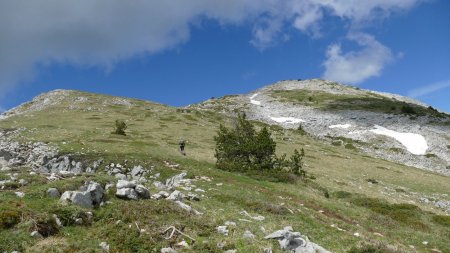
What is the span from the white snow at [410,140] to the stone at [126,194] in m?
80.8

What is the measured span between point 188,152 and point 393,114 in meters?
86.1

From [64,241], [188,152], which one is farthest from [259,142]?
[64,241]

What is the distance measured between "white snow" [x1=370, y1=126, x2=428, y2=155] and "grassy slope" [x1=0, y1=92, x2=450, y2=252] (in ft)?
88.9

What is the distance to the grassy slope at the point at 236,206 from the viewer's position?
600 inches

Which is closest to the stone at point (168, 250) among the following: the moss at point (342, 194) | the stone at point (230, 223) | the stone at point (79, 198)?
the stone at point (230, 223)

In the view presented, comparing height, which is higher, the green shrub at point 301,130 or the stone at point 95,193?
the green shrub at point 301,130

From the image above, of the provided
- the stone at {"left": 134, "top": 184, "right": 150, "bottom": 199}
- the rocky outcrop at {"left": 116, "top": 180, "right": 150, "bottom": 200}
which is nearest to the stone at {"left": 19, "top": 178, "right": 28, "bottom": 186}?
the rocky outcrop at {"left": 116, "top": 180, "right": 150, "bottom": 200}

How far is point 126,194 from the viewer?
19250 mm

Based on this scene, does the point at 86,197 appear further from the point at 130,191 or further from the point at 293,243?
the point at 293,243

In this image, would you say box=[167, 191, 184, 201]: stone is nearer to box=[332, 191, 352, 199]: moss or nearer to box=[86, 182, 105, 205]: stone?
box=[86, 182, 105, 205]: stone

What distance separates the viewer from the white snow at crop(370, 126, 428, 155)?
88800 millimetres

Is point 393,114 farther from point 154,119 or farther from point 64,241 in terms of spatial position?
point 64,241

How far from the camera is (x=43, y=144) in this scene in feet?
160

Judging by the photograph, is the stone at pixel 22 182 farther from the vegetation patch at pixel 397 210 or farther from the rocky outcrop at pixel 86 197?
the vegetation patch at pixel 397 210
